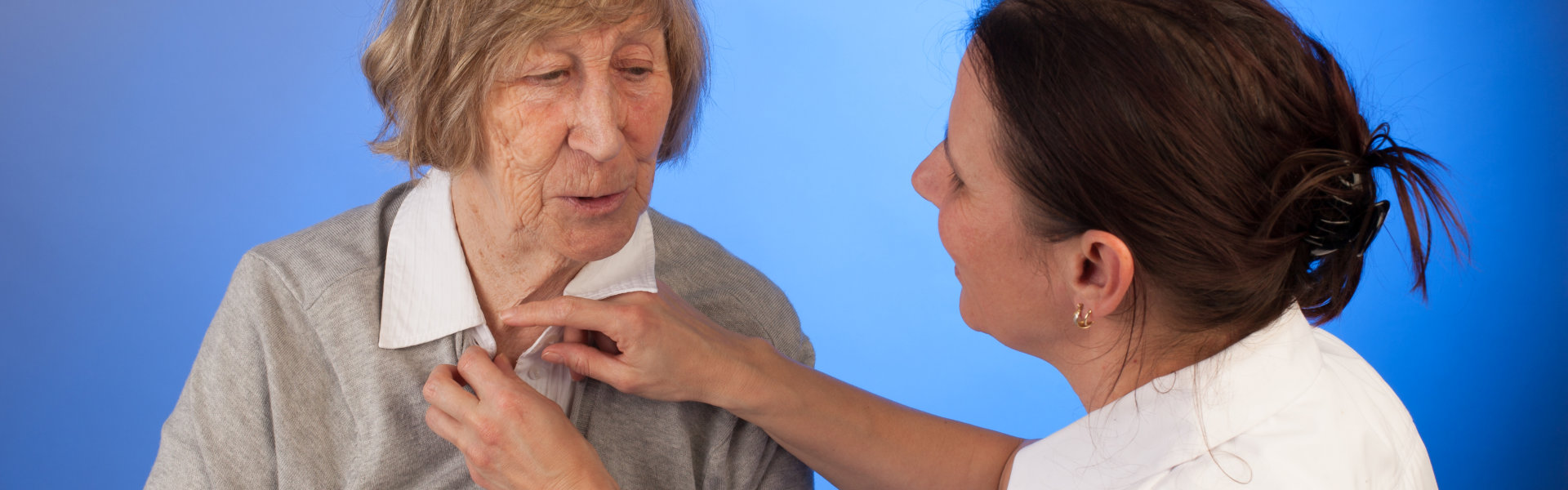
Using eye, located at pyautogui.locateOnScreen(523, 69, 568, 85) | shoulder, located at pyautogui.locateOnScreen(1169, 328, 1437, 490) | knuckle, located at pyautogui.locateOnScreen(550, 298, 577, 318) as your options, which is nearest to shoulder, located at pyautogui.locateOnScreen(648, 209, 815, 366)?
knuckle, located at pyautogui.locateOnScreen(550, 298, 577, 318)

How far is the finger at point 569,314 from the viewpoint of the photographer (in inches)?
49.7

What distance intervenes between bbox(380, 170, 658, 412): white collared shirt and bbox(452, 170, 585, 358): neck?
20 mm

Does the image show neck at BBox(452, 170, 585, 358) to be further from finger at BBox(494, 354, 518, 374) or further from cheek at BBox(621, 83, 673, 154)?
cheek at BBox(621, 83, 673, 154)

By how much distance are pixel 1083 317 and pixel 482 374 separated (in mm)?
709

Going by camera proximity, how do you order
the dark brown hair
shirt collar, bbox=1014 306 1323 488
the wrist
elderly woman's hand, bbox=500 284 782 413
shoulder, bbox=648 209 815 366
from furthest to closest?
shoulder, bbox=648 209 815 366
the wrist
elderly woman's hand, bbox=500 284 782 413
shirt collar, bbox=1014 306 1323 488
the dark brown hair

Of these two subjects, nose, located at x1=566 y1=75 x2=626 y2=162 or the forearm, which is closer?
nose, located at x1=566 y1=75 x2=626 y2=162

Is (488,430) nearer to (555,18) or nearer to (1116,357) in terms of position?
(555,18)

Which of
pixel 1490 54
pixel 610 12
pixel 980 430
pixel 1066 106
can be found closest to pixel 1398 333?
pixel 1490 54

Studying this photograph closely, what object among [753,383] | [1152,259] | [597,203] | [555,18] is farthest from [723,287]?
[1152,259]

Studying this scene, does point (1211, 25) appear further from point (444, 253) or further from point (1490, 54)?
point (1490, 54)

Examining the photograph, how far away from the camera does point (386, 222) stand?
4.72 feet

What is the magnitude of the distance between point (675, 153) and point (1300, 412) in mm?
918

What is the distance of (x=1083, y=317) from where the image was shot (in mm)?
1234

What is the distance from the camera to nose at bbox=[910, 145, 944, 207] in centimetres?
132
